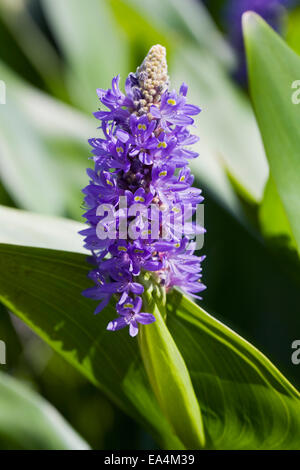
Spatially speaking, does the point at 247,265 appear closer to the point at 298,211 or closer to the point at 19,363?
the point at 298,211

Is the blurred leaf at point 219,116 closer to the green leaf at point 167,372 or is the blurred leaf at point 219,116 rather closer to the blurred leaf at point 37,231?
the blurred leaf at point 37,231

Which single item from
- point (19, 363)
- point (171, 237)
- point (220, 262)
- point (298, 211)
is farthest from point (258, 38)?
point (19, 363)

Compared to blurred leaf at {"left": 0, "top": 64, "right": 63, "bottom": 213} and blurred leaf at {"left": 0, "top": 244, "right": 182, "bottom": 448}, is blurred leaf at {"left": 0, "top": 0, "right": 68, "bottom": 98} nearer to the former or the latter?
blurred leaf at {"left": 0, "top": 64, "right": 63, "bottom": 213}

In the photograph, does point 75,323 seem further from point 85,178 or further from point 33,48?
point 33,48

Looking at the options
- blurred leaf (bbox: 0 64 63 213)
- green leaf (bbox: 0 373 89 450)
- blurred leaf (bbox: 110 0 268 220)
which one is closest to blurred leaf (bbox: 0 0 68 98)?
blurred leaf (bbox: 110 0 268 220)

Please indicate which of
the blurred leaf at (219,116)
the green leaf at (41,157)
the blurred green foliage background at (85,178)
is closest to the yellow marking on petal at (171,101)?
the blurred green foliage background at (85,178)
